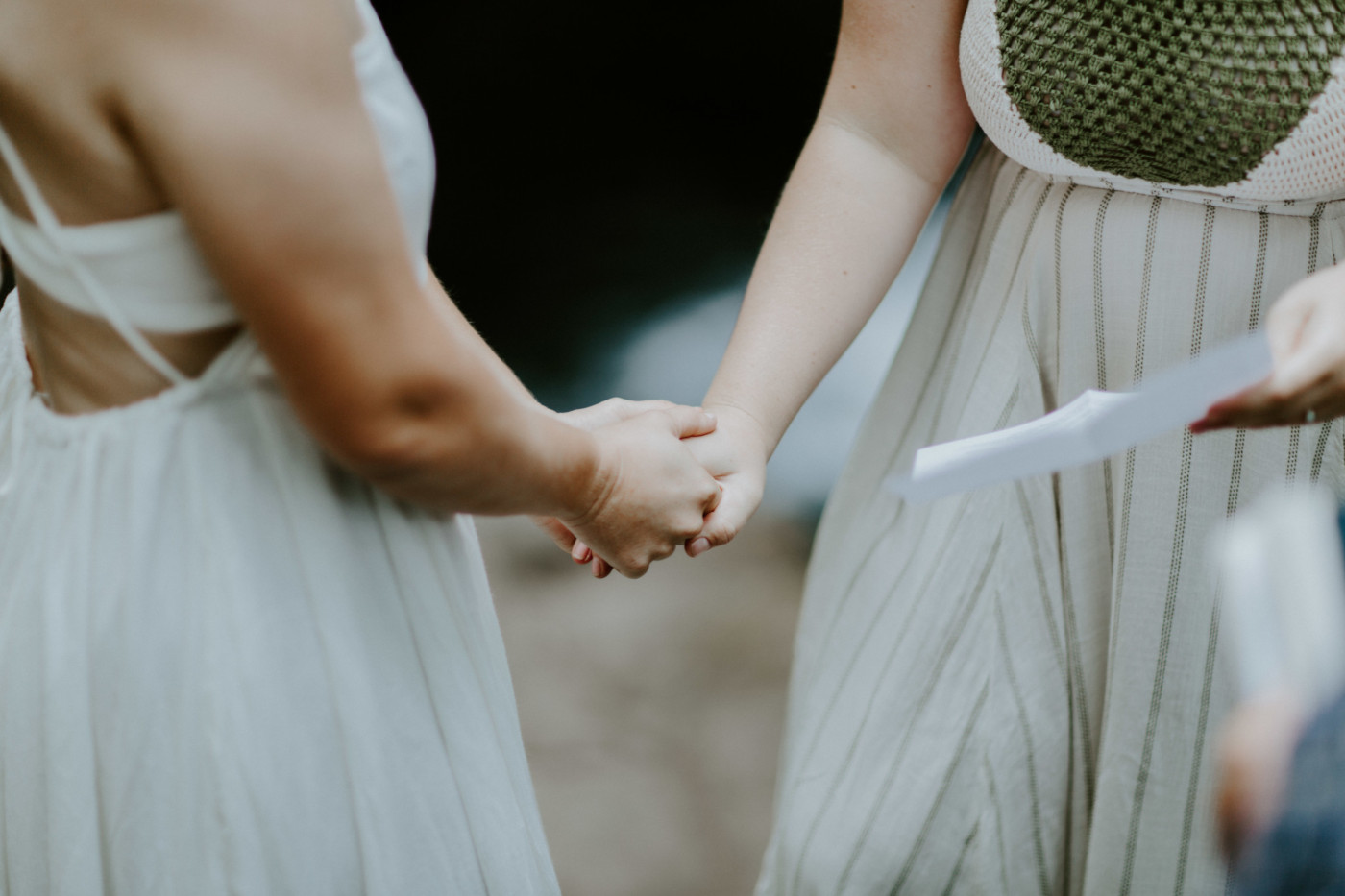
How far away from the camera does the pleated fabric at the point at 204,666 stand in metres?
0.61

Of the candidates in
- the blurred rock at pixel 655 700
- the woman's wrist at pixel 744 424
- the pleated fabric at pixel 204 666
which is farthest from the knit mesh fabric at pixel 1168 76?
the blurred rock at pixel 655 700

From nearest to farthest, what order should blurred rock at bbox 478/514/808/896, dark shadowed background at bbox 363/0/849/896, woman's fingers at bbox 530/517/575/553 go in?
woman's fingers at bbox 530/517/575/553, blurred rock at bbox 478/514/808/896, dark shadowed background at bbox 363/0/849/896

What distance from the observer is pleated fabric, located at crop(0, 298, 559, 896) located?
61 centimetres

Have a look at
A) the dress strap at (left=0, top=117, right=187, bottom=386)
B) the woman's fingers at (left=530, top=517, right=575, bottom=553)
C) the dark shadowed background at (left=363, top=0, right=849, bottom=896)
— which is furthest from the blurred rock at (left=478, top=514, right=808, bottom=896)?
the dress strap at (left=0, top=117, right=187, bottom=386)

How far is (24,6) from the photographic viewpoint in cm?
50

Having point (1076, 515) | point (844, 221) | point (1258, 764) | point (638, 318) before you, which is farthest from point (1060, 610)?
point (638, 318)

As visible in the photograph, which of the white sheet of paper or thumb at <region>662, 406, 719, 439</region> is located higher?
the white sheet of paper

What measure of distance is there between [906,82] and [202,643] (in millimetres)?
794

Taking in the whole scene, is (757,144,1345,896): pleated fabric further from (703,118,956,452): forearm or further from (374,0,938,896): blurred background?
(374,0,938,896): blurred background

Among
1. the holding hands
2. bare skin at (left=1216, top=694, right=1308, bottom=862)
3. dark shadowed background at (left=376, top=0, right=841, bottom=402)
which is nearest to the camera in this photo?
bare skin at (left=1216, top=694, right=1308, bottom=862)

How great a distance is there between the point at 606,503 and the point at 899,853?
42 cm

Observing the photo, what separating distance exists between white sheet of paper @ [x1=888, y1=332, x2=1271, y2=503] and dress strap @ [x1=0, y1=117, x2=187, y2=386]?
462mm

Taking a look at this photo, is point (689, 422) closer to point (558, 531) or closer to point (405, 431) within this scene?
point (558, 531)

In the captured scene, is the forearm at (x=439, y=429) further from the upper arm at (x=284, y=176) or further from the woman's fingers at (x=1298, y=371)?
the woman's fingers at (x=1298, y=371)
